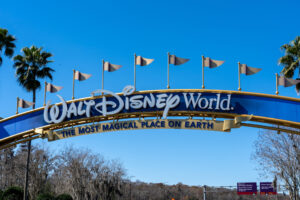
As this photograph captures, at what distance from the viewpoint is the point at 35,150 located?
177 ft

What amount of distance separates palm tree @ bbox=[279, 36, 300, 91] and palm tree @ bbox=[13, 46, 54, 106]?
18.1 meters

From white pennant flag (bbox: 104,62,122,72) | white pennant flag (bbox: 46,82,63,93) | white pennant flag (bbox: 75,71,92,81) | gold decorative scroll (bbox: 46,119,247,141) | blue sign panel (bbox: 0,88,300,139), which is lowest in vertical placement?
gold decorative scroll (bbox: 46,119,247,141)

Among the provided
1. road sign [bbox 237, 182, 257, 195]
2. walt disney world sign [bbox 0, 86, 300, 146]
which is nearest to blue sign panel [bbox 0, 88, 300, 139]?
walt disney world sign [bbox 0, 86, 300, 146]

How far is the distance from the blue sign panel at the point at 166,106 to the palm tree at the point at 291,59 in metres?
10.8

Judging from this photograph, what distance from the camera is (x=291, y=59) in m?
29.2

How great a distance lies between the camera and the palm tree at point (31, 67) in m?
33.2

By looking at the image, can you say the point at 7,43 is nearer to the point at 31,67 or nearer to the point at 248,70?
the point at 31,67

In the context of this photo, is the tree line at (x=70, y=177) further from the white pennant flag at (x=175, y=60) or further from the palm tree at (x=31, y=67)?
the white pennant flag at (x=175, y=60)

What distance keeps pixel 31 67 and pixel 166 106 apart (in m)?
17.3

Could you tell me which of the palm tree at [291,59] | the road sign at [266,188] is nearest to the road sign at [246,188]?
the road sign at [266,188]

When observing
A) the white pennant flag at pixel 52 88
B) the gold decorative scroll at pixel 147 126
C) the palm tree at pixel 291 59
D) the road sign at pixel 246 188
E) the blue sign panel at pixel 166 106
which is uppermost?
the palm tree at pixel 291 59

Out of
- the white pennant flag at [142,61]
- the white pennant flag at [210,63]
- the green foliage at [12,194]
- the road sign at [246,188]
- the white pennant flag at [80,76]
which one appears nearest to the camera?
the white pennant flag at [210,63]

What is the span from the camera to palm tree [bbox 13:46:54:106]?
109 ft

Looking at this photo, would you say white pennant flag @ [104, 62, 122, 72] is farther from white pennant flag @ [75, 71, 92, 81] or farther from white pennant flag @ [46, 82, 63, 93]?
white pennant flag @ [46, 82, 63, 93]
